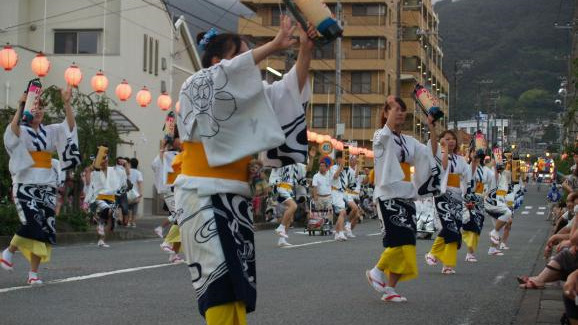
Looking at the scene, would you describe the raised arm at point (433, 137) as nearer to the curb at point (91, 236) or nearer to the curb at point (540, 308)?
the curb at point (540, 308)

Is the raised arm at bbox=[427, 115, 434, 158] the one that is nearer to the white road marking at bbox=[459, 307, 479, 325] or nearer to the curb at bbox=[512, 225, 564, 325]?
the curb at bbox=[512, 225, 564, 325]

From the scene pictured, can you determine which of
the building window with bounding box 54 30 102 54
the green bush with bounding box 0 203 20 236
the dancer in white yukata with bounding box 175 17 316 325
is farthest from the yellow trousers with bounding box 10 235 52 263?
the building window with bounding box 54 30 102 54

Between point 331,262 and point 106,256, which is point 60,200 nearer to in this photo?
point 106,256

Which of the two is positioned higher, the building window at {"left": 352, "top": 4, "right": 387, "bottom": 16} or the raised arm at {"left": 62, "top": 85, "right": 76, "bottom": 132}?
the building window at {"left": 352, "top": 4, "right": 387, "bottom": 16}

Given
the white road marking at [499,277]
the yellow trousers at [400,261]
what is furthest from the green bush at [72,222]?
the yellow trousers at [400,261]

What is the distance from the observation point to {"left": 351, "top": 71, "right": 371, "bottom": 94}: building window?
242ft

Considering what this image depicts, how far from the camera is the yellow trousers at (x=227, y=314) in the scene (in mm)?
5191

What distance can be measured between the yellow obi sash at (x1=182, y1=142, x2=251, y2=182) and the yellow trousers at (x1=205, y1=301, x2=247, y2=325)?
0.67 meters

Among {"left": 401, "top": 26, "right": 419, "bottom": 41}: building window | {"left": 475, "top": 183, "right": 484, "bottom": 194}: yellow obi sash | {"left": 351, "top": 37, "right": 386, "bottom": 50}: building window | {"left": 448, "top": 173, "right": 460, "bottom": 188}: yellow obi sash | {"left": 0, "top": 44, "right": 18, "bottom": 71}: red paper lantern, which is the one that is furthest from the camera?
{"left": 401, "top": 26, "right": 419, "bottom": 41}: building window

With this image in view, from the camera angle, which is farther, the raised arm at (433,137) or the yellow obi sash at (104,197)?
the yellow obi sash at (104,197)

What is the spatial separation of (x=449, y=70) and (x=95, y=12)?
11490 cm

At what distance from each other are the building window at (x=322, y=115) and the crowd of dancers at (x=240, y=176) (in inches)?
1935

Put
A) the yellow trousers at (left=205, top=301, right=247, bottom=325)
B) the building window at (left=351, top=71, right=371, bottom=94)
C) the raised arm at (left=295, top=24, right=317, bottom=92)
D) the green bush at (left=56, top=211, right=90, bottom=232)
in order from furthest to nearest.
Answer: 1. the building window at (left=351, top=71, right=371, bottom=94)
2. the green bush at (left=56, top=211, right=90, bottom=232)
3. the yellow trousers at (left=205, top=301, right=247, bottom=325)
4. the raised arm at (left=295, top=24, right=317, bottom=92)

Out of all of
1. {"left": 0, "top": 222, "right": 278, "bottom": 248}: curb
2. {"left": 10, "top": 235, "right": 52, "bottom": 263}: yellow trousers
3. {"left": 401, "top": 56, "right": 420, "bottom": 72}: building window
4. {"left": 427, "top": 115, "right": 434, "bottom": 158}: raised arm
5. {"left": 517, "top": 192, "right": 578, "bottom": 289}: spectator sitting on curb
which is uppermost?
{"left": 401, "top": 56, "right": 420, "bottom": 72}: building window
